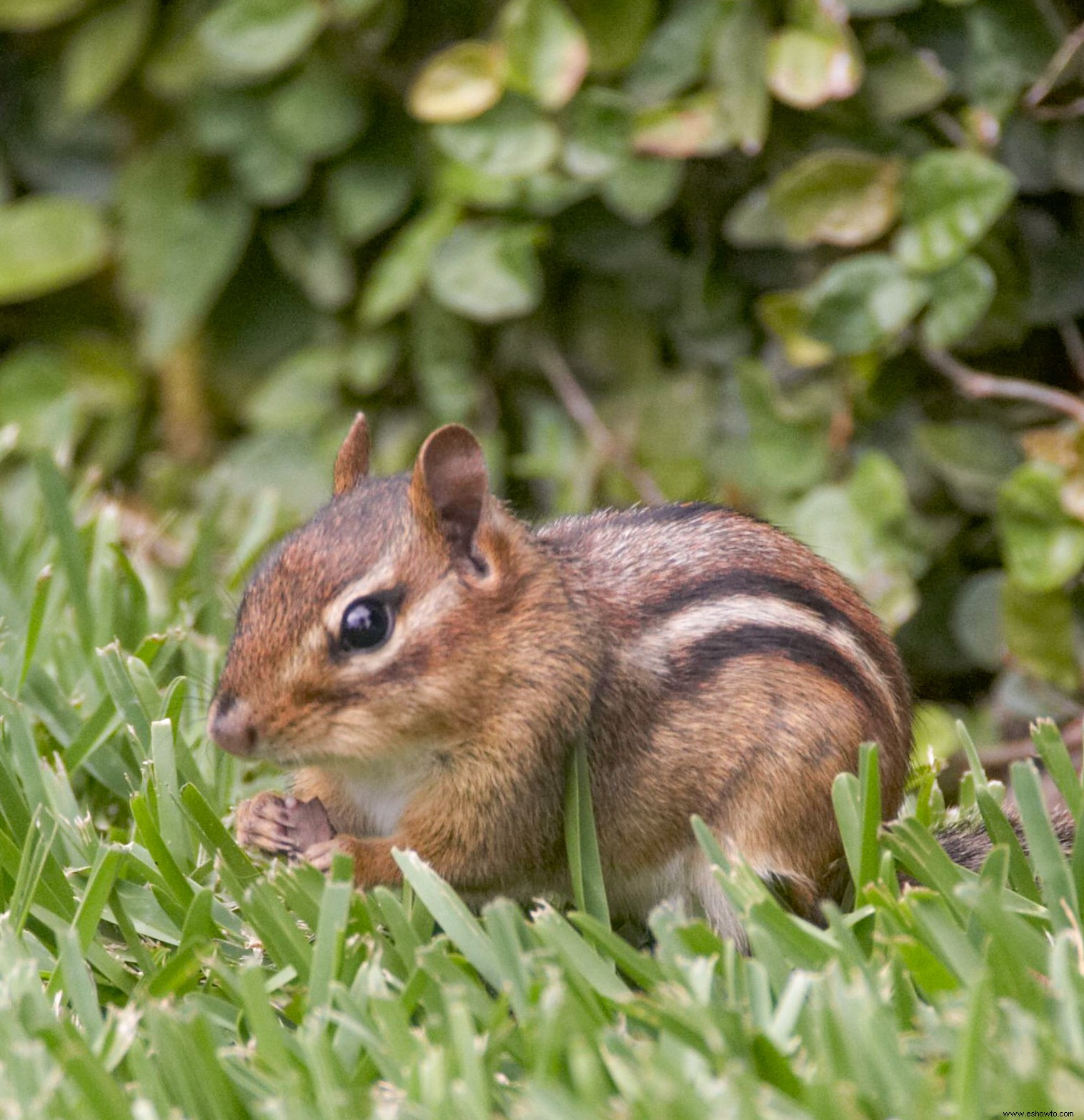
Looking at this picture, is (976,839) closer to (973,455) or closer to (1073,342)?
(973,455)

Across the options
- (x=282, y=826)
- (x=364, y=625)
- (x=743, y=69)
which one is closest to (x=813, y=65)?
(x=743, y=69)

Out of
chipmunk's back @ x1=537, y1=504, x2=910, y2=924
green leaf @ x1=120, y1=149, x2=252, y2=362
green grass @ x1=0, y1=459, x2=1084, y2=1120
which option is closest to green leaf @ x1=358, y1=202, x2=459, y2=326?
green leaf @ x1=120, y1=149, x2=252, y2=362

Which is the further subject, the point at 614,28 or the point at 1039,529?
the point at 614,28

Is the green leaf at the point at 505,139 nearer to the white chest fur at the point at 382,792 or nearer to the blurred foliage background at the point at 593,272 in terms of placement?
the blurred foliage background at the point at 593,272

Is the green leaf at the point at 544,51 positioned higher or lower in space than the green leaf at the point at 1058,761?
higher

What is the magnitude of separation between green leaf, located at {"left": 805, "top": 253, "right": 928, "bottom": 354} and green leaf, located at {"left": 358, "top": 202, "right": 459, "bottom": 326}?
3.34ft

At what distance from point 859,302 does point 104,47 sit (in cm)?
235

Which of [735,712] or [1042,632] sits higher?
[735,712]

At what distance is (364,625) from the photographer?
81.0 inches

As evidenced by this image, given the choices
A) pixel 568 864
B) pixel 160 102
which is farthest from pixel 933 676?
pixel 160 102

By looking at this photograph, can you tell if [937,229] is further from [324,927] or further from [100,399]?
[100,399]

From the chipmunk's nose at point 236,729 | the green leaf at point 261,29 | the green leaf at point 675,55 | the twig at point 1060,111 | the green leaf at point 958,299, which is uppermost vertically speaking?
the green leaf at point 261,29

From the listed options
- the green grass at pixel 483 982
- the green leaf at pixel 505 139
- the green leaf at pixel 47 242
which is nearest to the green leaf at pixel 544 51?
the green leaf at pixel 505 139

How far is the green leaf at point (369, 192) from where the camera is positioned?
14.1ft
